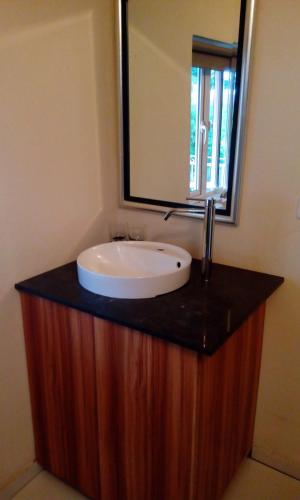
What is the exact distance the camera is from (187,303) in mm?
1328

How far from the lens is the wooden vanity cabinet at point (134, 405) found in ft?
3.92

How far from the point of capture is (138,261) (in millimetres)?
1701

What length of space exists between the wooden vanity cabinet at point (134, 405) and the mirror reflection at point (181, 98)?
0.66m

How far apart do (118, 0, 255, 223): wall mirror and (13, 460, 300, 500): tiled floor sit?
111cm

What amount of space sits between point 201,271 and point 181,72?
0.82 meters

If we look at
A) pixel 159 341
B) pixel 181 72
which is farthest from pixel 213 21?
pixel 159 341

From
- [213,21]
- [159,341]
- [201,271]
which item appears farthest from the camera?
[201,271]

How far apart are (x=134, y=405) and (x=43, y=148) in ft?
3.25

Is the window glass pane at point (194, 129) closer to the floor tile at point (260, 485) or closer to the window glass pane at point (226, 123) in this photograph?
the window glass pane at point (226, 123)

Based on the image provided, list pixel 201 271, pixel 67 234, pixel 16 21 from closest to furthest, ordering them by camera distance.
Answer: pixel 16 21
pixel 201 271
pixel 67 234

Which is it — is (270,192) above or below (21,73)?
below

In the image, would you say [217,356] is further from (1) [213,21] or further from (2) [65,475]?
(1) [213,21]

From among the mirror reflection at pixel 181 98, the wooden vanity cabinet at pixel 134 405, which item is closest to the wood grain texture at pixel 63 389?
the wooden vanity cabinet at pixel 134 405

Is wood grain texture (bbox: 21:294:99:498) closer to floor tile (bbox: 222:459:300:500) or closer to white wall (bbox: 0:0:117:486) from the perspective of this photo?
white wall (bbox: 0:0:117:486)
